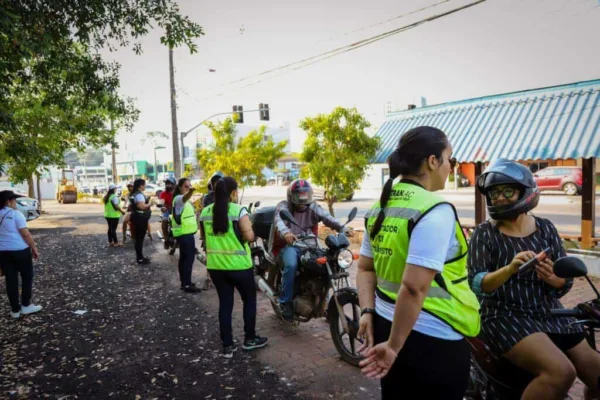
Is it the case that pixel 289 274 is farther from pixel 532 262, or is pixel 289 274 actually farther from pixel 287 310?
pixel 532 262

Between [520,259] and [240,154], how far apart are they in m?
13.7

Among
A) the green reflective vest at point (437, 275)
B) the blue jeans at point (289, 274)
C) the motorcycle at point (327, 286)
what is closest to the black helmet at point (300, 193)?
the motorcycle at point (327, 286)

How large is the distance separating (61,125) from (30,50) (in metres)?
13.1

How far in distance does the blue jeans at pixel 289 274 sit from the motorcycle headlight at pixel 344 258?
0.71 m

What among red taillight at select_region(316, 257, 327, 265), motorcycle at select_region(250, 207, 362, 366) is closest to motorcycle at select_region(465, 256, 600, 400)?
motorcycle at select_region(250, 207, 362, 366)

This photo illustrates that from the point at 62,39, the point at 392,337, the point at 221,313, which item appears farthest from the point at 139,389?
the point at 62,39

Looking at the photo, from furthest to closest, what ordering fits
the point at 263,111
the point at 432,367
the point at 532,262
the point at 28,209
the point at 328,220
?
the point at 28,209 → the point at 263,111 → the point at 328,220 → the point at 532,262 → the point at 432,367

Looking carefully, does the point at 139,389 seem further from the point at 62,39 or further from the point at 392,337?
the point at 62,39

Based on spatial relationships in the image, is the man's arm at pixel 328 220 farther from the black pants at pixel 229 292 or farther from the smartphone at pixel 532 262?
the smartphone at pixel 532 262

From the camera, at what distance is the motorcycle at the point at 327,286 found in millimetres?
4151

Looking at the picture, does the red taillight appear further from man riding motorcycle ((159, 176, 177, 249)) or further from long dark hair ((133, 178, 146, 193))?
long dark hair ((133, 178, 146, 193))

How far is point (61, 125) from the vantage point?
1628 cm

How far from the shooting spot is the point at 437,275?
1.80 meters

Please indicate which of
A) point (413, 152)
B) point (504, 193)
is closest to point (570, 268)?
point (504, 193)
